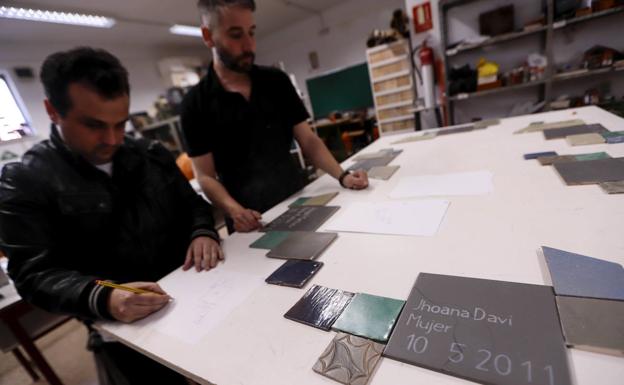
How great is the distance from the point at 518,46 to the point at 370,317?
132 inches

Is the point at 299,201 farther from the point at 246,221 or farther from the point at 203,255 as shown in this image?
the point at 203,255

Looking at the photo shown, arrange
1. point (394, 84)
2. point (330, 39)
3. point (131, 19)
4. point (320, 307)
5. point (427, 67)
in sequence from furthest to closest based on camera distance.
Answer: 1. point (330, 39)
2. point (131, 19)
3. point (394, 84)
4. point (427, 67)
5. point (320, 307)

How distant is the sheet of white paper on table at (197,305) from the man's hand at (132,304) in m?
0.01

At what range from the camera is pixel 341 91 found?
17.6 ft

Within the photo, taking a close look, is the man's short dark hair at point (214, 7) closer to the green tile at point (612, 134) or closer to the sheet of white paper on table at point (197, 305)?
the sheet of white paper on table at point (197, 305)

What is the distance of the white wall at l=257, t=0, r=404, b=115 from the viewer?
4977 mm

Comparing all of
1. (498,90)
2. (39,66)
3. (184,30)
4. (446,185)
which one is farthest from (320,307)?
(184,30)

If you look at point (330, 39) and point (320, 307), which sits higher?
point (330, 39)

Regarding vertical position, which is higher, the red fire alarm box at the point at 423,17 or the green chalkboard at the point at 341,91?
the red fire alarm box at the point at 423,17

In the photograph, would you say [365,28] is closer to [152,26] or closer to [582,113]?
[152,26]

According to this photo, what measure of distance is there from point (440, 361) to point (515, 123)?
1.55 m

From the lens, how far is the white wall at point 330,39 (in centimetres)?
498

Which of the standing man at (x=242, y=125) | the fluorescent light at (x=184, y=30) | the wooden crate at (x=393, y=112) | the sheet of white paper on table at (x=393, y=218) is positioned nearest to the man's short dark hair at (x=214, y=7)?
the standing man at (x=242, y=125)

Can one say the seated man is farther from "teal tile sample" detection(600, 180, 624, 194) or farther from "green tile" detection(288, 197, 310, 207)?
"teal tile sample" detection(600, 180, 624, 194)
